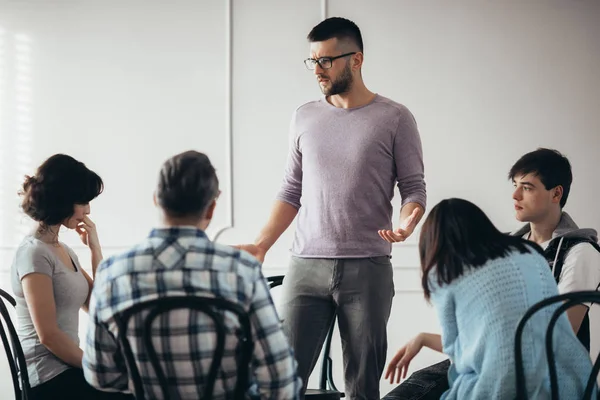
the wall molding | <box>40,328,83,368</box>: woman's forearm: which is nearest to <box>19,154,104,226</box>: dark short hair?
<box>40,328,83,368</box>: woman's forearm

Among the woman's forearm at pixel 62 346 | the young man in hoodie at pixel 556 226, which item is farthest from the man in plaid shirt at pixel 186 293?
the young man in hoodie at pixel 556 226

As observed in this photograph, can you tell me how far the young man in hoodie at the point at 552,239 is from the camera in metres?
2.14

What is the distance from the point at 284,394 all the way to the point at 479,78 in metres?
2.61

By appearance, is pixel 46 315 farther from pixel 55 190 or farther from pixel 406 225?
pixel 406 225

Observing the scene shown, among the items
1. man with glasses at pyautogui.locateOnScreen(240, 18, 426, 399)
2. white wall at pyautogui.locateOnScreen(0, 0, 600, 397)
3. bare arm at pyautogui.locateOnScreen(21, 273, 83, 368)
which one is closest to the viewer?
bare arm at pyautogui.locateOnScreen(21, 273, 83, 368)

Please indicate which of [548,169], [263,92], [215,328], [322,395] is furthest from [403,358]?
[263,92]

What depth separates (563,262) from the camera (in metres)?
2.22

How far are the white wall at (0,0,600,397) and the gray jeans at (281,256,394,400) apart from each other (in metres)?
1.51

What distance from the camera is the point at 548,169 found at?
2.39 meters

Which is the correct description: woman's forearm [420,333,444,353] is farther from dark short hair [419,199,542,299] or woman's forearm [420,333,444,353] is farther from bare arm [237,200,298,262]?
bare arm [237,200,298,262]

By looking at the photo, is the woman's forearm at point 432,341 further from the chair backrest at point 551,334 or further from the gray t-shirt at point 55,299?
the gray t-shirt at point 55,299

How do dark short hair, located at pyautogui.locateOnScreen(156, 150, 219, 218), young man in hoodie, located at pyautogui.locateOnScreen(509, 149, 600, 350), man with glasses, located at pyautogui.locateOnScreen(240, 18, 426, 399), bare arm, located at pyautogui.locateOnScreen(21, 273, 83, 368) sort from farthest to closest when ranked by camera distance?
1. man with glasses, located at pyautogui.locateOnScreen(240, 18, 426, 399)
2. young man in hoodie, located at pyautogui.locateOnScreen(509, 149, 600, 350)
3. bare arm, located at pyautogui.locateOnScreen(21, 273, 83, 368)
4. dark short hair, located at pyautogui.locateOnScreen(156, 150, 219, 218)

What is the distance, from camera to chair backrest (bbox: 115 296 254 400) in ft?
4.89

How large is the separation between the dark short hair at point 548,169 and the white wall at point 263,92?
1.38 metres
